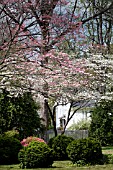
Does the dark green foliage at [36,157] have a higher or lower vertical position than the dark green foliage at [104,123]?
lower

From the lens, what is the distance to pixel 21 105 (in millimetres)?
12586

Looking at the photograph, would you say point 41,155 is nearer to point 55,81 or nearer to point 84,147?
point 84,147

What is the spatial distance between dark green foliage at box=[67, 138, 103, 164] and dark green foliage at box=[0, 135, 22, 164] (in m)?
1.63

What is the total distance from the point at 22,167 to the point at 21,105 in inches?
161

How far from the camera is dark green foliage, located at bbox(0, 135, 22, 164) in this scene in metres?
9.73

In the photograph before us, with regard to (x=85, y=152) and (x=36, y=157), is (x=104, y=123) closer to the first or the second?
(x=85, y=152)

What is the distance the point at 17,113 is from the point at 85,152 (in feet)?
13.4

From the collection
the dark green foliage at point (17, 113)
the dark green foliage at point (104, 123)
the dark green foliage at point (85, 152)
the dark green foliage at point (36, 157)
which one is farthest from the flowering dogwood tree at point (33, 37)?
the dark green foliage at point (104, 123)

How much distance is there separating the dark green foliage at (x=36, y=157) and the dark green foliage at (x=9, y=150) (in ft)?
3.12

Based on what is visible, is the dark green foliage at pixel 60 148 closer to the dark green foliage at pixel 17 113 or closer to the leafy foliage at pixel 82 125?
the dark green foliage at pixel 17 113

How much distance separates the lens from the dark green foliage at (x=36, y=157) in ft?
28.6

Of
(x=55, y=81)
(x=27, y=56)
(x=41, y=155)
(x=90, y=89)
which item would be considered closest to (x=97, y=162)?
(x=41, y=155)

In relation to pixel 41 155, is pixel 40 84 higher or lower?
higher

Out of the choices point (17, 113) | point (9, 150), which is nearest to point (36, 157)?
point (9, 150)
